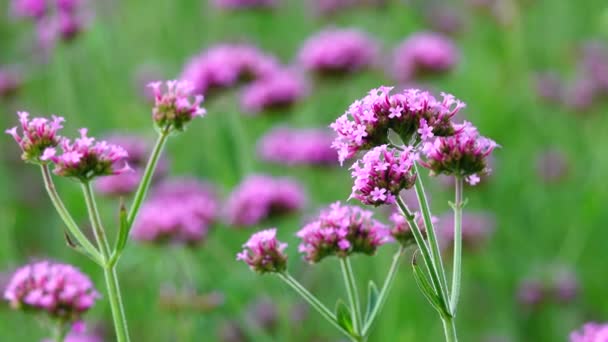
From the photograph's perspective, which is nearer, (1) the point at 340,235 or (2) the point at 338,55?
(1) the point at 340,235

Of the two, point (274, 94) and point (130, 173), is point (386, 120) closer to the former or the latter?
point (130, 173)

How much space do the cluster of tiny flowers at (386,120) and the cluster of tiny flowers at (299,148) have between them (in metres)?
2.94

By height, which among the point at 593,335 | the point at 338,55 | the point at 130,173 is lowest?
the point at 593,335

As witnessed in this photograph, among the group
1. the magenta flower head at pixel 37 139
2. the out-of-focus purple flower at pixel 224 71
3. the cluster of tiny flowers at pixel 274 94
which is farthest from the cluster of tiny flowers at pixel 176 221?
the magenta flower head at pixel 37 139

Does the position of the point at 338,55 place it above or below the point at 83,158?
above

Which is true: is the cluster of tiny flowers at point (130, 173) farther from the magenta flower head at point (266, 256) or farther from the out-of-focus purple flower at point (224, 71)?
the magenta flower head at point (266, 256)

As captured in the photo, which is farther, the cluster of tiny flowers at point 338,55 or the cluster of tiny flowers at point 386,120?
the cluster of tiny flowers at point 338,55

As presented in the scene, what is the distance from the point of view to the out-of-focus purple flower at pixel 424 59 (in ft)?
19.0

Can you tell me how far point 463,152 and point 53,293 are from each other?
1203 mm

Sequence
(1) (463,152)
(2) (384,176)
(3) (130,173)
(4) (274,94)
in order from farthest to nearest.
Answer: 1. (4) (274,94)
2. (3) (130,173)
3. (1) (463,152)
4. (2) (384,176)

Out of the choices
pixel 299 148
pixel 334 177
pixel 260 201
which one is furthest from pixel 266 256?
pixel 334 177

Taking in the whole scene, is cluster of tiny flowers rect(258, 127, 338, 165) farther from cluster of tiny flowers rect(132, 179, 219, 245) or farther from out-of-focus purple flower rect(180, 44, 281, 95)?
cluster of tiny flowers rect(132, 179, 219, 245)

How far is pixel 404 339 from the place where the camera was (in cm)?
406

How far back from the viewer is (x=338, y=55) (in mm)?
5406
